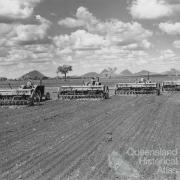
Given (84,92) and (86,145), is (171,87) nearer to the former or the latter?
(84,92)

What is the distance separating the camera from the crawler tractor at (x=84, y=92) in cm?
2922

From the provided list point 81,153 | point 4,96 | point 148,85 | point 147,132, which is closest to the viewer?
point 81,153

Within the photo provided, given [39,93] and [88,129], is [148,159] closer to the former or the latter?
[88,129]

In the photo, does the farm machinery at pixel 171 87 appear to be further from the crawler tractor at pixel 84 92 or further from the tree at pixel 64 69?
the tree at pixel 64 69

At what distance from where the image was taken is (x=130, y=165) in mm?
8633

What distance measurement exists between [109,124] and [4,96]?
14601 mm

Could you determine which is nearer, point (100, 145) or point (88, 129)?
point (100, 145)

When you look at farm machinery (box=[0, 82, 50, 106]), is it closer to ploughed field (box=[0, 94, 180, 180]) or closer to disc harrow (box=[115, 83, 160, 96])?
ploughed field (box=[0, 94, 180, 180])

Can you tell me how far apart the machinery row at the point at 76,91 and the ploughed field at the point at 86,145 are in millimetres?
7985

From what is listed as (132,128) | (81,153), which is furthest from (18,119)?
(81,153)

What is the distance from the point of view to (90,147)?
10711mm

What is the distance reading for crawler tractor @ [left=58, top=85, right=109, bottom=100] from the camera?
29219mm

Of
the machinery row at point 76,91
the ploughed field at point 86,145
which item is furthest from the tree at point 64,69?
the ploughed field at point 86,145

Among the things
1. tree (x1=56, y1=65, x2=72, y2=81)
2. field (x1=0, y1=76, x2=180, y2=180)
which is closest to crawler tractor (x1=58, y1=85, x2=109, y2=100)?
field (x1=0, y1=76, x2=180, y2=180)
